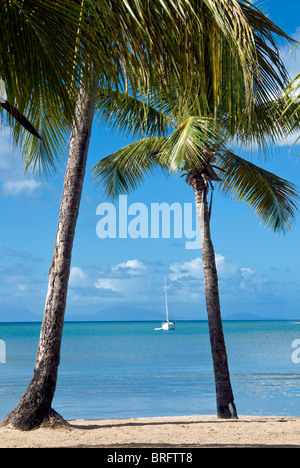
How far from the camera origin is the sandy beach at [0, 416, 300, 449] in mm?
7906

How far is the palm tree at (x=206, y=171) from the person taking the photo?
10.3 m

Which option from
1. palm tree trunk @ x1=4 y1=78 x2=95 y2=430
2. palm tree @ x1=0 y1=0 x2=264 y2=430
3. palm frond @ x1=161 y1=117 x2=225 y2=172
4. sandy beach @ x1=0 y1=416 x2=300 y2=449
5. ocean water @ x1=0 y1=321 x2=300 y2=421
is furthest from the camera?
ocean water @ x1=0 y1=321 x2=300 y2=421

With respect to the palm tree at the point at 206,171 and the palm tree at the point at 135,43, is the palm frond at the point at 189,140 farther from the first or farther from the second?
the palm tree at the point at 135,43

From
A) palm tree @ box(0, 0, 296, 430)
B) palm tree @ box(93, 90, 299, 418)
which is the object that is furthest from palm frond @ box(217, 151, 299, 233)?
palm tree @ box(0, 0, 296, 430)

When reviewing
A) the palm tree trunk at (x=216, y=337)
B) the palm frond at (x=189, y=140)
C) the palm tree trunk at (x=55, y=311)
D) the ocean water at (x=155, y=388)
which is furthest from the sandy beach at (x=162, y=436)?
the ocean water at (x=155, y=388)

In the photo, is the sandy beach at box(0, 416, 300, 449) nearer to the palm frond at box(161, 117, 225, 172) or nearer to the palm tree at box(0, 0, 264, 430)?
the palm frond at box(161, 117, 225, 172)

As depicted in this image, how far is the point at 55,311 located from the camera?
901 cm

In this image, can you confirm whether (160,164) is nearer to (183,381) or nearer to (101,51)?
(101,51)

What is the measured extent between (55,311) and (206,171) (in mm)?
4325

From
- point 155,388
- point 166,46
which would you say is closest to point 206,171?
point 166,46

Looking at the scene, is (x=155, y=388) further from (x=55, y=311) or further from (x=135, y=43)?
(x=135, y=43)

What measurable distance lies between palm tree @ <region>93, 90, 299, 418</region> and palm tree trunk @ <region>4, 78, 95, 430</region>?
129cm

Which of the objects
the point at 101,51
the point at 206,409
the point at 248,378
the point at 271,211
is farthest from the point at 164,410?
the point at 101,51

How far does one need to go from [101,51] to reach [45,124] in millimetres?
1348
